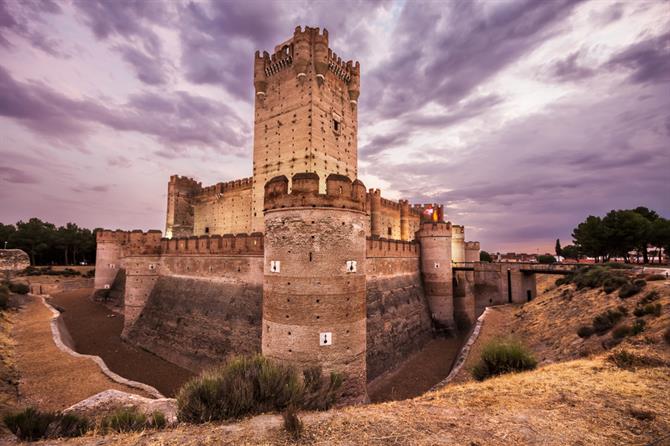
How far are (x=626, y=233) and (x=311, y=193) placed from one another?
49.2 meters

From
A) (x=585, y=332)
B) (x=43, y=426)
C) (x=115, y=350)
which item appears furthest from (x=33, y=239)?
(x=585, y=332)

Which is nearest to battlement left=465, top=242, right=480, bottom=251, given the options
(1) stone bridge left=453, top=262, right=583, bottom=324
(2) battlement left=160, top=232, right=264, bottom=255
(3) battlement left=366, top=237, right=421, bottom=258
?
(1) stone bridge left=453, top=262, right=583, bottom=324

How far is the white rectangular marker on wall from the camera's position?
32.7 ft

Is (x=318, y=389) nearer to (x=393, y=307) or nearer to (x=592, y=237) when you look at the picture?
(x=393, y=307)

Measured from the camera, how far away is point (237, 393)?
6.35 meters

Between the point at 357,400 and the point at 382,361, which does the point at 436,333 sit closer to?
the point at 382,361

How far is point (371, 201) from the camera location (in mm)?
32156

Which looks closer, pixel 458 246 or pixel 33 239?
pixel 458 246

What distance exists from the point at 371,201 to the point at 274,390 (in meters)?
26.4

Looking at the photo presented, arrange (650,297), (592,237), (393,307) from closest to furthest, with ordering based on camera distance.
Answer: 1. (650,297)
2. (393,307)
3. (592,237)

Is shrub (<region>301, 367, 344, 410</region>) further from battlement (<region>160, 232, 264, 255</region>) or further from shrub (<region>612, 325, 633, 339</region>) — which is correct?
shrub (<region>612, 325, 633, 339</region>)

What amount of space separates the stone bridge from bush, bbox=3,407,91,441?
86.7ft

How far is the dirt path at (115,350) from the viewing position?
15.7 meters

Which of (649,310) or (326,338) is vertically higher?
(649,310)
